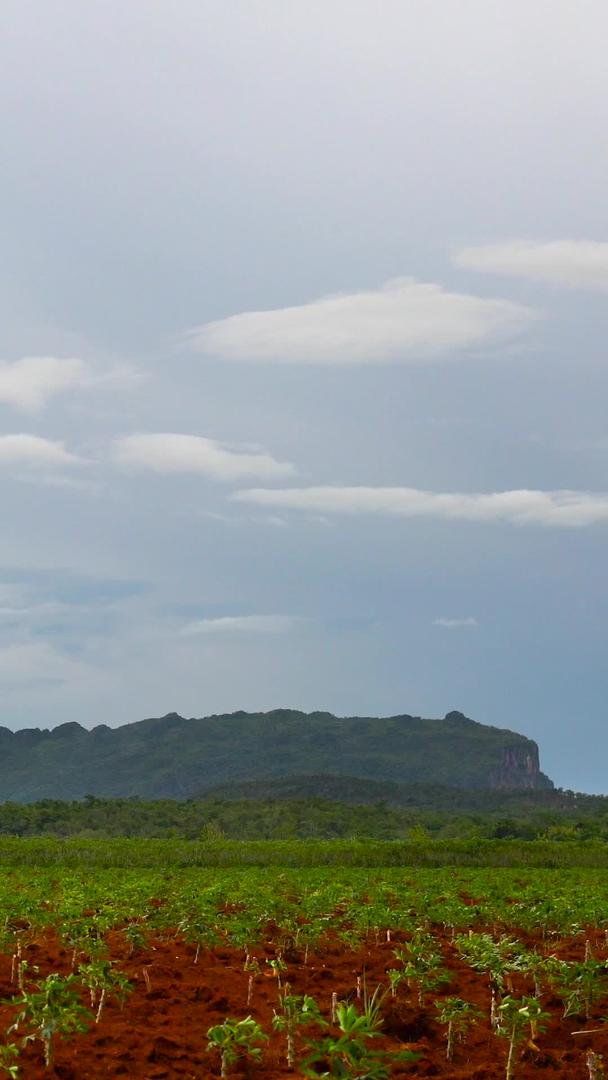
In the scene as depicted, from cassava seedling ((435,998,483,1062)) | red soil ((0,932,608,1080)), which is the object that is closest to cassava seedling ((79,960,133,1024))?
red soil ((0,932,608,1080))

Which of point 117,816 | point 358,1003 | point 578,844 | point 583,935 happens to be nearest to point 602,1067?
point 358,1003

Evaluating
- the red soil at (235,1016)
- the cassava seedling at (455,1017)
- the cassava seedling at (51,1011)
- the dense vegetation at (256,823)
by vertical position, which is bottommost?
the dense vegetation at (256,823)

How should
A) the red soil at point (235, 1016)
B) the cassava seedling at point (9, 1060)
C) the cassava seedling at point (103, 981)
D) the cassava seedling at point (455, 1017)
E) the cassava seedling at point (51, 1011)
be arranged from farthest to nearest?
the cassava seedling at point (103, 981)
the cassava seedling at point (455, 1017)
the red soil at point (235, 1016)
the cassava seedling at point (51, 1011)
the cassava seedling at point (9, 1060)

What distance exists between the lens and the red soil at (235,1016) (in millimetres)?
10523

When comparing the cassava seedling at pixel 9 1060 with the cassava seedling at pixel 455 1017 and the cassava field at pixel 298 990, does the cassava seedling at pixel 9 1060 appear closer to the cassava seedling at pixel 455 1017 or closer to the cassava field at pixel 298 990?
the cassava field at pixel 298 990

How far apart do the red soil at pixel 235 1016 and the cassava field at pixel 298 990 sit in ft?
0.09

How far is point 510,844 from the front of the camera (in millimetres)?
67375

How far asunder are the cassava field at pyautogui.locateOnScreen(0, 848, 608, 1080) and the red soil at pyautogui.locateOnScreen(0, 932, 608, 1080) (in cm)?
3

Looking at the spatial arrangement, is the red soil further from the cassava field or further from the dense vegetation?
the dense vegetation

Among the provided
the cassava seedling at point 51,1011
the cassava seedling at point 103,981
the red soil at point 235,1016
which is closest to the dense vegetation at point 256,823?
the red soil at point 235,1016

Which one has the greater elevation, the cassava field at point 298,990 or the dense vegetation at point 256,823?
the cassava field at point 298,990

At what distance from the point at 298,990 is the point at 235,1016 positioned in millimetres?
1737

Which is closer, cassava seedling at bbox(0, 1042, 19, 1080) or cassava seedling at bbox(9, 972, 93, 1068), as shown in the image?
cassava seedling at bbox(0, 1042, 19, 1080)

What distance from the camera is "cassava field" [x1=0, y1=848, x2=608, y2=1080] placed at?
33.1 feet
